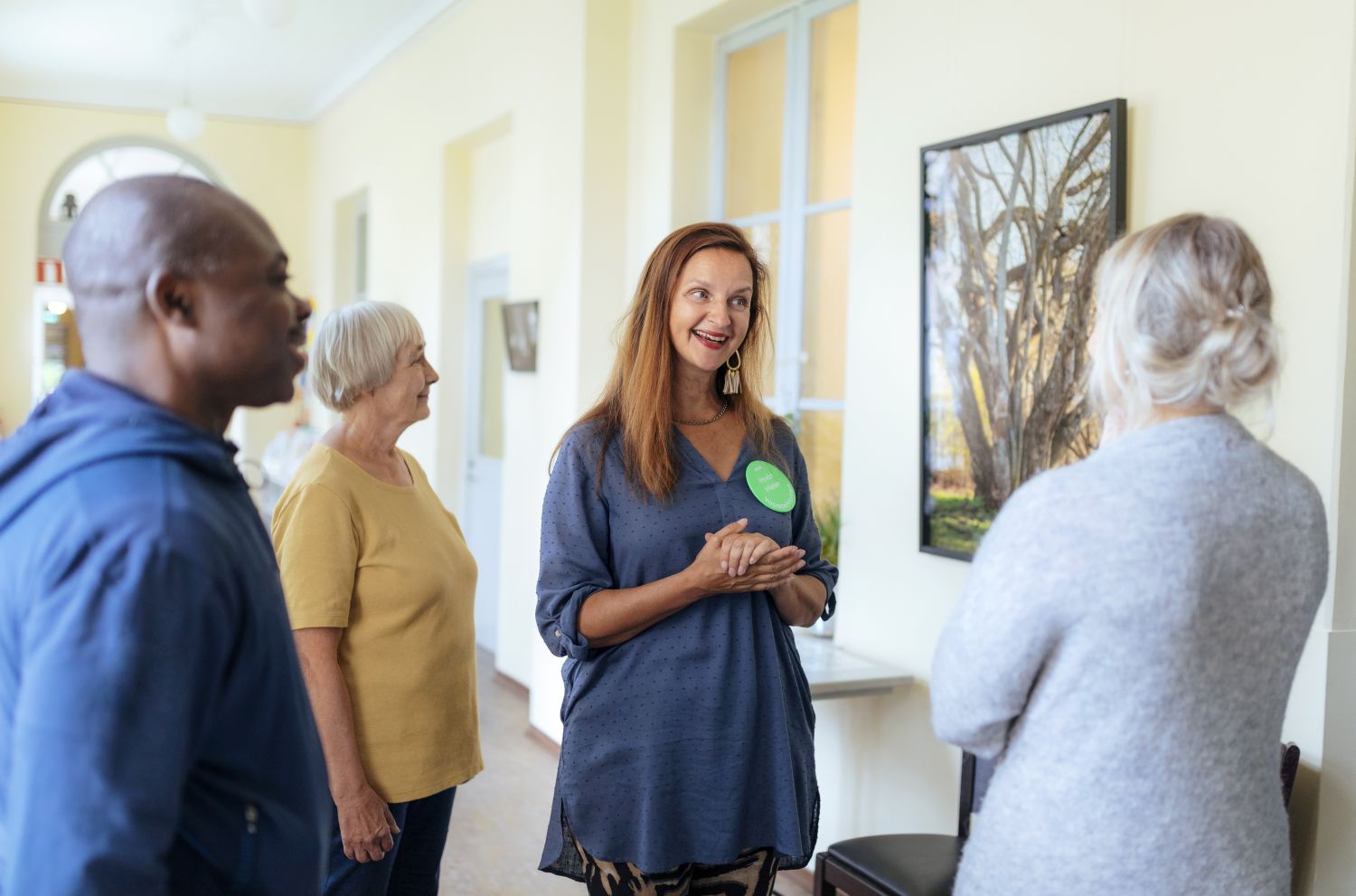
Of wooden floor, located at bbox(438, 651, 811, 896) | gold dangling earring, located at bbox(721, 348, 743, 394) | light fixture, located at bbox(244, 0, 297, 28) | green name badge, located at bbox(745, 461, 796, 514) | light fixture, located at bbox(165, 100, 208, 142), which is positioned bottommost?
wooden floor, located at bbox(438, 651, 811, 896)

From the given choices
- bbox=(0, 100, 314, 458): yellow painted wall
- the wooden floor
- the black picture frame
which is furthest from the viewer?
bbox=(0, 100, 314, 458): yellow painted wall

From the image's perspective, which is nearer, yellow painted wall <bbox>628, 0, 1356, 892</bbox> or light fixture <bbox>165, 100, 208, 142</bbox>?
yellow painted wall <bbox>628, 0, 1356, 892</bbox>

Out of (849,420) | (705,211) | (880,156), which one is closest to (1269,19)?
(880,156)

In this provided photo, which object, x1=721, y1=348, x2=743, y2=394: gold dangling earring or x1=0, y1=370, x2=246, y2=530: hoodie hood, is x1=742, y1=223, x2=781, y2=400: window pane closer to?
x1=721, y1=348, x2=743, y2=394: gold dangling earring

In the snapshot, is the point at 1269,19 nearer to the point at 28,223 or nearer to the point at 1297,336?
the point at 1297,336

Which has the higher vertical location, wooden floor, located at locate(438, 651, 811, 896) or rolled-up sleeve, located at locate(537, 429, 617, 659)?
rolled-up sleeve, located at locate(537, 429, 617, 659)

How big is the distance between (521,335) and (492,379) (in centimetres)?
131

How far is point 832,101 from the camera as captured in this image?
3.83m

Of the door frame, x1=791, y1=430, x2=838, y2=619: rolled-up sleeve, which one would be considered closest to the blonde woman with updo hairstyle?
x1=791, y1=430, x2=838, y2=619: rolled-up sleeve

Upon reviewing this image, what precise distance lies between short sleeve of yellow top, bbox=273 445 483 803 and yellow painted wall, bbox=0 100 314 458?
8256 millimetres

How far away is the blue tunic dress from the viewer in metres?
1.73

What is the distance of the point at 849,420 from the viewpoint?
332 centimetres

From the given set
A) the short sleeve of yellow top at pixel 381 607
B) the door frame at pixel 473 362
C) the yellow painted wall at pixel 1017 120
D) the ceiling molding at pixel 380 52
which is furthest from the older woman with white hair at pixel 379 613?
the ceiling molding at pixel 380 52

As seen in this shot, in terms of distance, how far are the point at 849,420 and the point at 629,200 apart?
186cm
